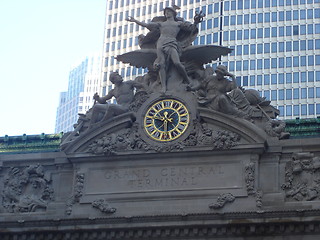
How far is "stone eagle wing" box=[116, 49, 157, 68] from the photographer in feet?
223

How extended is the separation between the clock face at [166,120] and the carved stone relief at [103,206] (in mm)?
4834

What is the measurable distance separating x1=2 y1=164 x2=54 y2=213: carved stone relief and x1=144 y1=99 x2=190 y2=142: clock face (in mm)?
7224

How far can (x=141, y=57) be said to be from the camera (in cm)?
6844

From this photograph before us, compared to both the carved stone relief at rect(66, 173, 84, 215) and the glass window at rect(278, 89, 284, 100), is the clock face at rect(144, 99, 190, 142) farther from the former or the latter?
the glass window at rect(278, 89, 284, 100)

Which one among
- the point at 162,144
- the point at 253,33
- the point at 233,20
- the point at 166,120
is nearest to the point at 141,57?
the point at 166,120

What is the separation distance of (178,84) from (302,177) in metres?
9.66

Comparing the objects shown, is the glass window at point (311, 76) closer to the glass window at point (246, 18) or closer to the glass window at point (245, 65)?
the glass window at point (245, 65)

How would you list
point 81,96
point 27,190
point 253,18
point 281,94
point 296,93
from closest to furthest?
1. point 27,190
2. point 296,93
3. point 281,94
4. point 253,18
5. point 81,96

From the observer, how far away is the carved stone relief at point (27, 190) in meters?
65.9

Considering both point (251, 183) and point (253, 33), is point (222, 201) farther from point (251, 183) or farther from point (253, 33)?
point (253, 33)

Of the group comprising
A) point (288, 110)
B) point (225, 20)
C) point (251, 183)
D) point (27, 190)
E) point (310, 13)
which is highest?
point (225, 20)

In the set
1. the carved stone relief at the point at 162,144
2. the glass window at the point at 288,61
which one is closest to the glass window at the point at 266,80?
the glass window at the point at 288,61

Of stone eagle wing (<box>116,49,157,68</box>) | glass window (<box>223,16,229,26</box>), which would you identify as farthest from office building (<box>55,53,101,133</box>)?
stone eagle wing (<box>116,49,157,68</box>)

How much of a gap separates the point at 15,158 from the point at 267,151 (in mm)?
15846
